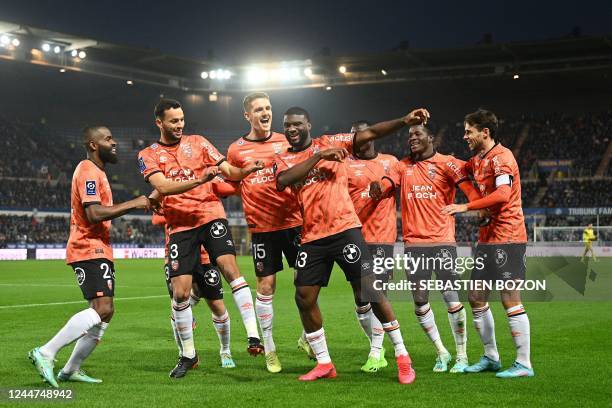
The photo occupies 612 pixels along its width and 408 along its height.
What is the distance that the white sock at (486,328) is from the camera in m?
8.21

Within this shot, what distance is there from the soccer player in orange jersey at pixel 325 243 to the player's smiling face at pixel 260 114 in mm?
1172

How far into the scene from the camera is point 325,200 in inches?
299

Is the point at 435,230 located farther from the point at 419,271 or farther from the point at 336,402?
the point at 336,402

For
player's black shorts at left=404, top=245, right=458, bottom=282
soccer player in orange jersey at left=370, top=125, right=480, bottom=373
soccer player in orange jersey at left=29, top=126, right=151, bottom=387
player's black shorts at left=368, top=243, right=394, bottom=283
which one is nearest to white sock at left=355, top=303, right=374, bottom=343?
player's black shorts at left=368, top=243, right=394, bottom=283

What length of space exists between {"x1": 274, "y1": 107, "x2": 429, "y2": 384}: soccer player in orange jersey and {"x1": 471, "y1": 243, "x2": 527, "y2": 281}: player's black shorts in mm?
1091

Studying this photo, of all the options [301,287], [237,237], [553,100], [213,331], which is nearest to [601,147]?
[553,100]

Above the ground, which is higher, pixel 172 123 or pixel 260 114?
pixel 260 114

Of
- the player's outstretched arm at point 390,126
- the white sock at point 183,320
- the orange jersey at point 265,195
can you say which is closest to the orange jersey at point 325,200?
the player's outstretched arm at point 390,126

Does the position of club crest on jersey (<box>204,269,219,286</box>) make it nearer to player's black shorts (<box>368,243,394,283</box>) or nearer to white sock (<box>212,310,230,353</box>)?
white sock (<box>212,310,230,353</box>)

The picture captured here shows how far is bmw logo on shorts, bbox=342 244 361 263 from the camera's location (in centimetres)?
751

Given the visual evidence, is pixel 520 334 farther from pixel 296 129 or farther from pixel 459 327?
pixel 296 129

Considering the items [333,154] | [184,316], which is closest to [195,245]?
[184,316]

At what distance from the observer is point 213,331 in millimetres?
12281

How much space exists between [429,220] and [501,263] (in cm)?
99
